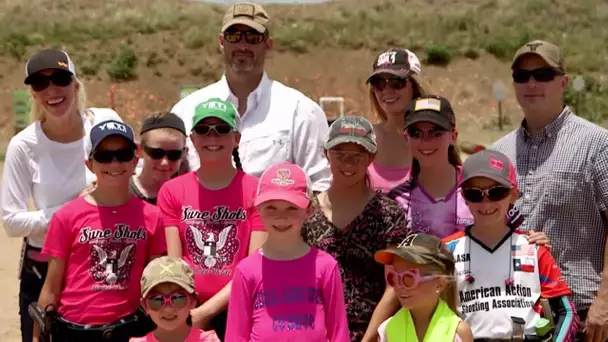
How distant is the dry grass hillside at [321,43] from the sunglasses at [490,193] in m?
28.2

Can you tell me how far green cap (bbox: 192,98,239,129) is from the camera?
14.1ft

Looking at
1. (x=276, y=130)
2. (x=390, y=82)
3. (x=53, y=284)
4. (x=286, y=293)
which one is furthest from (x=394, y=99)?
(x=53, y=284)

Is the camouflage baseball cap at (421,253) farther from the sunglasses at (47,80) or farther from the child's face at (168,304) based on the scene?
the sunglasses at (47,80)

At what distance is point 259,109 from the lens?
16.7 ft

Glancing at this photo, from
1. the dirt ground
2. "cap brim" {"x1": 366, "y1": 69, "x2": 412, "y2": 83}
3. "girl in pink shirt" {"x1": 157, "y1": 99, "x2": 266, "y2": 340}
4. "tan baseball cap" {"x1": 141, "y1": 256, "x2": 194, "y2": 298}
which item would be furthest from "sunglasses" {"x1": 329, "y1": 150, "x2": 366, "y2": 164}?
the dirt ground

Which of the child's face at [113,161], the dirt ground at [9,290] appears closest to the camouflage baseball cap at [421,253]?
the child's face at [113,161]

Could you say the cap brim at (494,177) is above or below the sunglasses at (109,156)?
below

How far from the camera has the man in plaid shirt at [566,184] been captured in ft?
14.3

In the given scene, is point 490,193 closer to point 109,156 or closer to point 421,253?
point 421,253

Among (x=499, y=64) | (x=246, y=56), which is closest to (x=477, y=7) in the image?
(x=499, y=64)

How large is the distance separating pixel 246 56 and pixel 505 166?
6.25 ft

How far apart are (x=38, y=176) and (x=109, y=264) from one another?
85cm

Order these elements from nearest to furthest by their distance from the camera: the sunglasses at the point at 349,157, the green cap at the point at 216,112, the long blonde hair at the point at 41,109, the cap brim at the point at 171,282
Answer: the cap brim at the point at 171,282 → the sunglasses at the point at 349,157 → the green cap at the point at 216,112 → the long blonde hair at the point at 41,109

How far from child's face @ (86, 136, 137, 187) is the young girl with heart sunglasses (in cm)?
62
